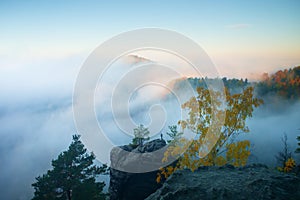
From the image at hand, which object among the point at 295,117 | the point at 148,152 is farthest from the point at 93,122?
the point at 295,117

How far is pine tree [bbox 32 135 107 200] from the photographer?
17922mm

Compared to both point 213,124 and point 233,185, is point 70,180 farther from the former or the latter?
point 233,185

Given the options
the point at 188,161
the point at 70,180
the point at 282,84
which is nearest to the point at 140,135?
the point at 70,180

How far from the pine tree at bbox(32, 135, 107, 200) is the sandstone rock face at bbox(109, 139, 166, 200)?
1.63 metres

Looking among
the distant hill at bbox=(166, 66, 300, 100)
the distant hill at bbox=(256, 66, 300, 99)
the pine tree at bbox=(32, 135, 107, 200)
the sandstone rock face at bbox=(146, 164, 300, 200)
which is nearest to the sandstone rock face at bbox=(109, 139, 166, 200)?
the pine tree at bbox=(32, 135, 107, 200)

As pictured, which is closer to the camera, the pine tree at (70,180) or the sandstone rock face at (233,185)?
the sandstone rock face at (233,185)

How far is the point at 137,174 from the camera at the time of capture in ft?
67.7

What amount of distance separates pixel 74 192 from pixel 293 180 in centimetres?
1463

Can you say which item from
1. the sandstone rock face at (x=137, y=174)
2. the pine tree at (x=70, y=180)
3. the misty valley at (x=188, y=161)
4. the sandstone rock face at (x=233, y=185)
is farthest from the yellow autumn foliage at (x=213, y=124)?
the pine tree at (x=70, y=180)

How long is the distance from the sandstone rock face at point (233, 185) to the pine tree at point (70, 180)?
10318mm

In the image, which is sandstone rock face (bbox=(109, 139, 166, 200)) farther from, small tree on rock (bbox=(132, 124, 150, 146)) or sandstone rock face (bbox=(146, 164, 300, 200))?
sandstone rock face (bbox=(146, 164, 300, 200))

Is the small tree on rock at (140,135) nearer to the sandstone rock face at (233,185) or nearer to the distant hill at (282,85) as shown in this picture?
the sandstone rock face at (233,185)

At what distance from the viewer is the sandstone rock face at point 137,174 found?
65.4 ft

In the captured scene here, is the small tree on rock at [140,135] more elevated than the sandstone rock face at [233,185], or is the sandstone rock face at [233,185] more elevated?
the small tree on rock at [140,135]
